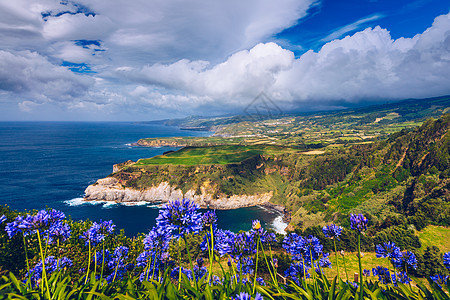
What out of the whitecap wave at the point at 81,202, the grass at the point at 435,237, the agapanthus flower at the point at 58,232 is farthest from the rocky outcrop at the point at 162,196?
the agapanthus flower at the point at 58,232

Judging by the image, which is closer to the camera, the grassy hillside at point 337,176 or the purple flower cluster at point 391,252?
the purple flower cluster at point 391,252

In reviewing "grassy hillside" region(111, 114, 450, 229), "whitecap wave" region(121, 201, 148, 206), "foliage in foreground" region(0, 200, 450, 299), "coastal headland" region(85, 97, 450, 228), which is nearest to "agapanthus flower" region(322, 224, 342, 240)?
"foliage in foreground" region(0, 200, 450, 299)

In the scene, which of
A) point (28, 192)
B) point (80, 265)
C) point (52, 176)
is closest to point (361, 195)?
point (80, 265)

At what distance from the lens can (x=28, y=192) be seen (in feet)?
339

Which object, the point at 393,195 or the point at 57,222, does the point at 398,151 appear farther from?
the point at 57,222

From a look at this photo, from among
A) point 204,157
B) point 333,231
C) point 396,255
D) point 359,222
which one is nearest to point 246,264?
point 333,231

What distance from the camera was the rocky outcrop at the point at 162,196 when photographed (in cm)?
11343

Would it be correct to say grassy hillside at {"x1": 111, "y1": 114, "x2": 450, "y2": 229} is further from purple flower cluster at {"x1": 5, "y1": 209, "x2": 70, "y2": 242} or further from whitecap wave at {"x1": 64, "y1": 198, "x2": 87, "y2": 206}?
purple flower cluster at {"x1": 5, "y1": 209, "x2": 70, "y2": 242}

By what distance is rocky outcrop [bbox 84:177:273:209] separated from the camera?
4466 inches

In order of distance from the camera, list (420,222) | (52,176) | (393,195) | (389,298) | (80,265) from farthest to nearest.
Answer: (52,176) < (393,195) < (420,222) < (80,265) < (389,298)

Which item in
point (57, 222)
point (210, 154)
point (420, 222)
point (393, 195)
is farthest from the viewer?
point (210, 154)

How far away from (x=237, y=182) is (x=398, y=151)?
9046 cm

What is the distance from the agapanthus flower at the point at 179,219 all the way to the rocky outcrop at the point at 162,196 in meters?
111

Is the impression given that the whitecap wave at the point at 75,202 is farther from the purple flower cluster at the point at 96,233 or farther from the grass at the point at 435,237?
the grass at the point at 435,237
